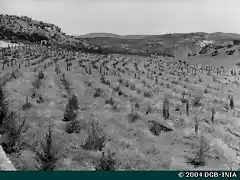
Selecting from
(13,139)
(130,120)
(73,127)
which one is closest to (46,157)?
(13,139)

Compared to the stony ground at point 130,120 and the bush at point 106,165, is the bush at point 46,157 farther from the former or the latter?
the bush at point 106,165

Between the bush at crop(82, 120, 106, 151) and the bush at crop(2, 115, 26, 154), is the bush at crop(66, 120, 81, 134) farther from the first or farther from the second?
the bush at crop(2, 115, 26, 154)

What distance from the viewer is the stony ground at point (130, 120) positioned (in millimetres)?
6039

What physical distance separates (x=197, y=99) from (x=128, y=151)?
4.34 meters

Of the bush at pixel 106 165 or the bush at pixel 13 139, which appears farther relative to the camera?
the bush at pixel 13 139

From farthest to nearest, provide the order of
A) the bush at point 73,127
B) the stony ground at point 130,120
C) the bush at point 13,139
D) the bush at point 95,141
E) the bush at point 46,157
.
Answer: the bush at point 73,127 → the bush at point 95,141 → the stony ground at point 130,120 → the bush at point 13,139 → the bush at point 46,157

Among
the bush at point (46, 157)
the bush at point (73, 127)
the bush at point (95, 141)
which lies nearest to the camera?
the bush at point (46, 157)

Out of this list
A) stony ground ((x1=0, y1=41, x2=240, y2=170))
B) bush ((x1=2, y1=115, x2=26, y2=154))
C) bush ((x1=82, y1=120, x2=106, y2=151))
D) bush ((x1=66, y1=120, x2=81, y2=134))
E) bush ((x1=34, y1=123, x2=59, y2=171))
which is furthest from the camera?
bush ((x1=66, y1=120, x2=81, y2=134))

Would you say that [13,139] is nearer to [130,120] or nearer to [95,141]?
[95,141]

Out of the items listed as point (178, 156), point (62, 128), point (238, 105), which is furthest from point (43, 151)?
point (238, 105)

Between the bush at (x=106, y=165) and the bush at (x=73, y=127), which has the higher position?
the bush at (x=73, y=127)

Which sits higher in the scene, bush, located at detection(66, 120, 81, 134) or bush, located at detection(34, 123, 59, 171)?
bush, located at detection(66, 120, 81, 134)

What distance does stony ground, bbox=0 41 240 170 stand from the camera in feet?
19.8

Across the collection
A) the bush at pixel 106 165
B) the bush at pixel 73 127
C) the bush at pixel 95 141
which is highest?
the bush at pixel 73 127
